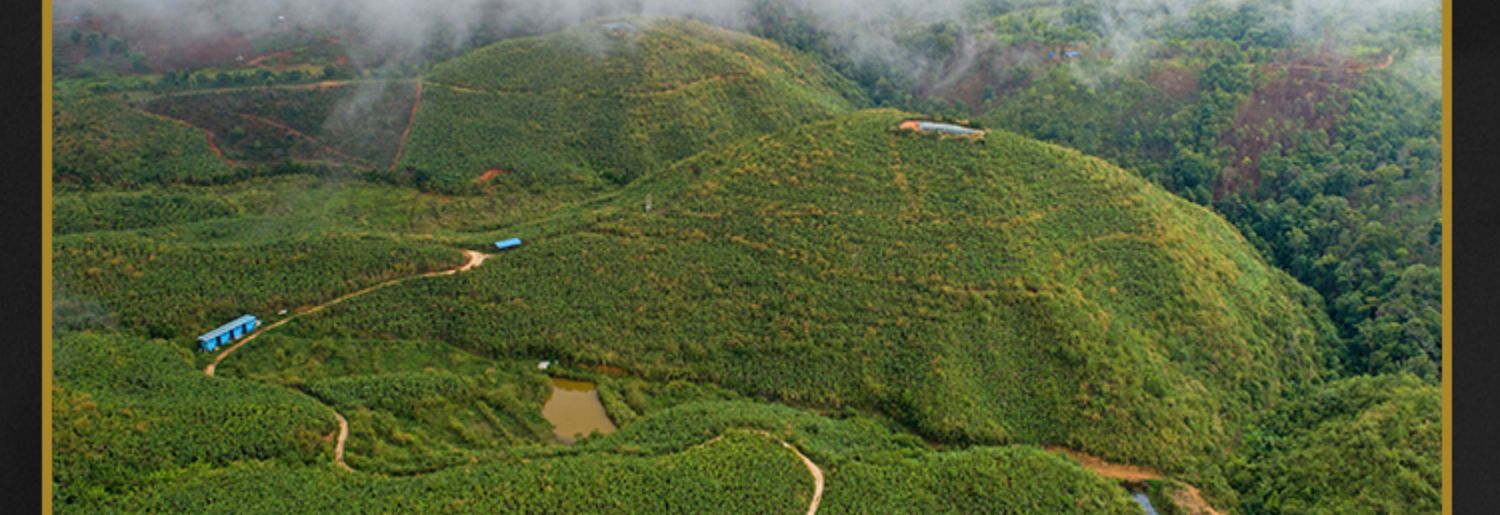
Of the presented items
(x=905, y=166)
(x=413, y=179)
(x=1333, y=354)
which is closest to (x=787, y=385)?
(x=905, y=166)

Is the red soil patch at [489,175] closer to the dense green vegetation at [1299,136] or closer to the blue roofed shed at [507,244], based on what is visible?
the blue roofed shed at [507,244]

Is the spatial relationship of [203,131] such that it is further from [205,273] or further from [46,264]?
[46,264]

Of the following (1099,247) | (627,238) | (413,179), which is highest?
(1099,247)

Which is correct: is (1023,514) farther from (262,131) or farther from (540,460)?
(262,131)

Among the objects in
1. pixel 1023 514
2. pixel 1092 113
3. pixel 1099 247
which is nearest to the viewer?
pixel 1023 514

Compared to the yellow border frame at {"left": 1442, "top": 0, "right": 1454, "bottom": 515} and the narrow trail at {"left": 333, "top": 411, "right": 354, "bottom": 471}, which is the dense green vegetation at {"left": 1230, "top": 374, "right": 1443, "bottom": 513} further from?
the narrow trail at {"left": 333, "top": 411, "right": 354, "bottom": 471}

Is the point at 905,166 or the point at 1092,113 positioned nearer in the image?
the point at 905,166

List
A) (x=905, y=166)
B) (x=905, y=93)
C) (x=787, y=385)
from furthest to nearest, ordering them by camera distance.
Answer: (x=905, y=93) → (x=905, y=166) → (x=787, y=385)
